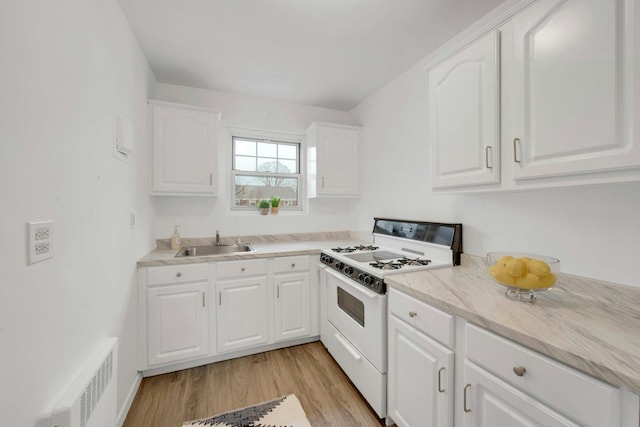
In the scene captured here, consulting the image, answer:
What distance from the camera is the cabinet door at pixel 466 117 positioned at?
4.14 ft

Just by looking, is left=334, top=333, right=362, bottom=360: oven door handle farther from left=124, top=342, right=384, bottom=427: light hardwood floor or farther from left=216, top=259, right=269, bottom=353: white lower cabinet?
left=216, top=259, right=269, bottom=353: white lower cabinet

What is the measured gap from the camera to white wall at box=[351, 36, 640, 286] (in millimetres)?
1100

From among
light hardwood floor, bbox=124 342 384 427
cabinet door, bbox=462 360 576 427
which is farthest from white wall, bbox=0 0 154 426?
cabinet door, bbox=462 360 576 427

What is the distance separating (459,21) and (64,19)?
209 centimetres

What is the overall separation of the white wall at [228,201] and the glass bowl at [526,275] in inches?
84.5

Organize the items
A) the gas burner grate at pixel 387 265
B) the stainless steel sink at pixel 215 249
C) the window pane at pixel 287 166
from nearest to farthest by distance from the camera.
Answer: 1. the gas burner grate at pixel 387 265
2. the stainless steel sink at pixel 215 249
3. the window pane at pixel 287 166

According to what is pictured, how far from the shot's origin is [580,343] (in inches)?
29.6

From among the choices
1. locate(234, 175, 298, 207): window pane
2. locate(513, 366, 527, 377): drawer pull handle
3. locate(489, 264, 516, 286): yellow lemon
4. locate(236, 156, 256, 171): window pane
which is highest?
locate(236, 156, 256, 171): window pane

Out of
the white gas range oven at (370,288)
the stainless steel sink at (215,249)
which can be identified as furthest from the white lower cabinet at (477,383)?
the stainless steel sink at (215,249)

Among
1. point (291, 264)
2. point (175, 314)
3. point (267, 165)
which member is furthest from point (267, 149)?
point (175, 314)

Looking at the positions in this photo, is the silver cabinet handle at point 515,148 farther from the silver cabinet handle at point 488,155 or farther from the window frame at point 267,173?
the window frame at point 267,173

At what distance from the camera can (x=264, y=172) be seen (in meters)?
2.98

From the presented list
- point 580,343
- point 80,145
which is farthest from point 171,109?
point 580,343

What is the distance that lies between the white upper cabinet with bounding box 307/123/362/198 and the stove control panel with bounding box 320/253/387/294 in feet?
2.97
